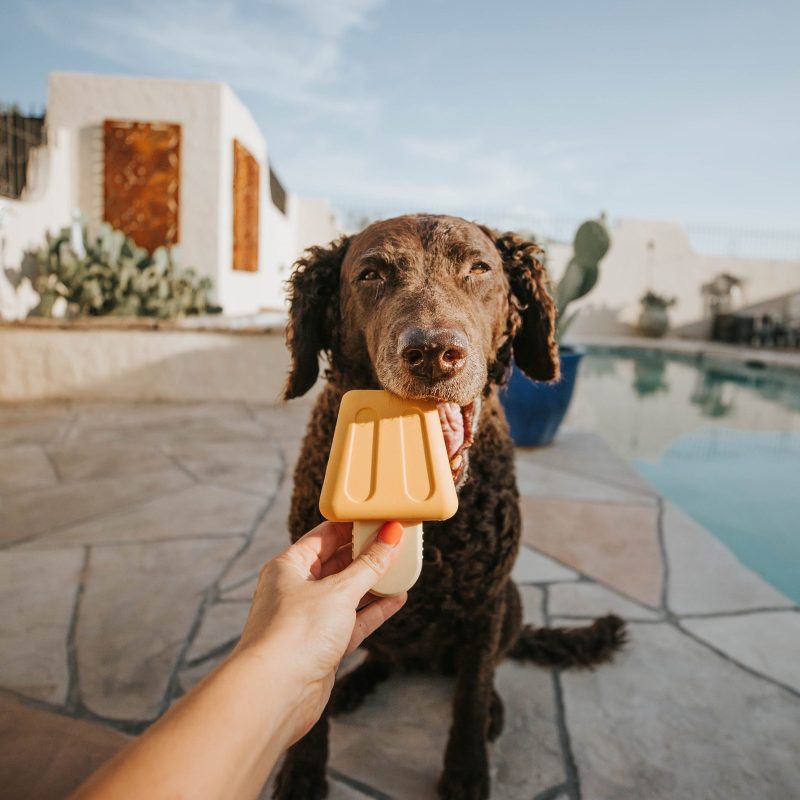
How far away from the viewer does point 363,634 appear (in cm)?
125

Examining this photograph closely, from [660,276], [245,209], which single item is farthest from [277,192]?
[660,276]

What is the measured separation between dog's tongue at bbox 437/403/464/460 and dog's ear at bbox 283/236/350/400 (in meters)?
0.59

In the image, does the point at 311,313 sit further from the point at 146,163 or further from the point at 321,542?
the point at 146,163

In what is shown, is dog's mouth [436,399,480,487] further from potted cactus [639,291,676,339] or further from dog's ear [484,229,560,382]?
potted cactus [639,291,676,339]

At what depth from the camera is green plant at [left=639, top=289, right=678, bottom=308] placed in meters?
19.3

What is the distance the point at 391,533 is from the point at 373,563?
0.08 metres

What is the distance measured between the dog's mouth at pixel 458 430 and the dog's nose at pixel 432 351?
0.41ft

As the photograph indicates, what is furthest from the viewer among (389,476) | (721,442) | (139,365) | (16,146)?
(16,146)

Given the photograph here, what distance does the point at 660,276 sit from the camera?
66.5ft

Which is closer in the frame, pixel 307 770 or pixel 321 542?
pixel 321 542

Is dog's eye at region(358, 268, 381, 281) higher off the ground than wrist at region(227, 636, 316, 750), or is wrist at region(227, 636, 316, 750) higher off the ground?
dog's eye at region(358, 268, 381, 281)

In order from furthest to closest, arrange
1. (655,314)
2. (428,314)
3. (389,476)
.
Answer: (655,314) → (428,314) → (389,476)

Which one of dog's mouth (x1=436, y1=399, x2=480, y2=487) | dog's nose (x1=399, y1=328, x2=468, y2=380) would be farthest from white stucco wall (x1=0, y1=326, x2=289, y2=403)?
dog's nose (x1=399, y1=328, x2=468, y2=380)

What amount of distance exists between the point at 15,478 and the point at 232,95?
8909mm
